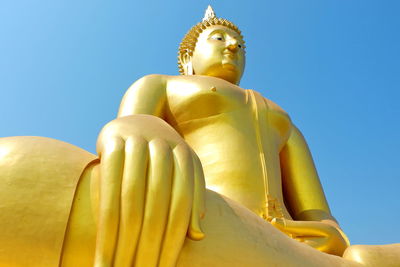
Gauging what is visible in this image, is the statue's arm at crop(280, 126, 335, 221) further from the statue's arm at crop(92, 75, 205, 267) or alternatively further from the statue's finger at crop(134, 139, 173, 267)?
the statue's finger at crop(134, 139, 173, 267)

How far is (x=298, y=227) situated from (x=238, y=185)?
0.51m

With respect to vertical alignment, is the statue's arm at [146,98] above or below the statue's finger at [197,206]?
above

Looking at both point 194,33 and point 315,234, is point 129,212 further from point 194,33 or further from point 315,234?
point 194,33

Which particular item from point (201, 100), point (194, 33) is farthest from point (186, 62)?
point (201, 100)

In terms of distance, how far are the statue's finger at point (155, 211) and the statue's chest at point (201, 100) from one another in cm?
195

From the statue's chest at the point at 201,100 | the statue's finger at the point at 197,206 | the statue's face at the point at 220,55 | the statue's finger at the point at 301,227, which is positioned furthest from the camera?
the statue's face at the point at 220,55

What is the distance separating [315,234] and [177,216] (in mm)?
1601


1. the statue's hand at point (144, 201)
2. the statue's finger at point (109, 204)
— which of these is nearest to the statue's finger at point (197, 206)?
the statue's hand at point (144, 201)

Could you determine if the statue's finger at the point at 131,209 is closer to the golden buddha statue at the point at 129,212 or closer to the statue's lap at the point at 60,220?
the golden buddha statue at the point at 129,212

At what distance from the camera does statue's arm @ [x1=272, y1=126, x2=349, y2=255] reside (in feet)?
9.51

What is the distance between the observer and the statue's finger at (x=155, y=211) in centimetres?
153

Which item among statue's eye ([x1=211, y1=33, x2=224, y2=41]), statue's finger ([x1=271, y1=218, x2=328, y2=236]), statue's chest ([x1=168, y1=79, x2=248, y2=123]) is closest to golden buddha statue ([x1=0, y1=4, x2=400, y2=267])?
statue's finger ([x1=271, y1=218, x2=328, y2=236])

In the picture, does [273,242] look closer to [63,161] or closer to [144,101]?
[63,161]

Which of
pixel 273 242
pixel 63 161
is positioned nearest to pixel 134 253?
pixel 63 161
